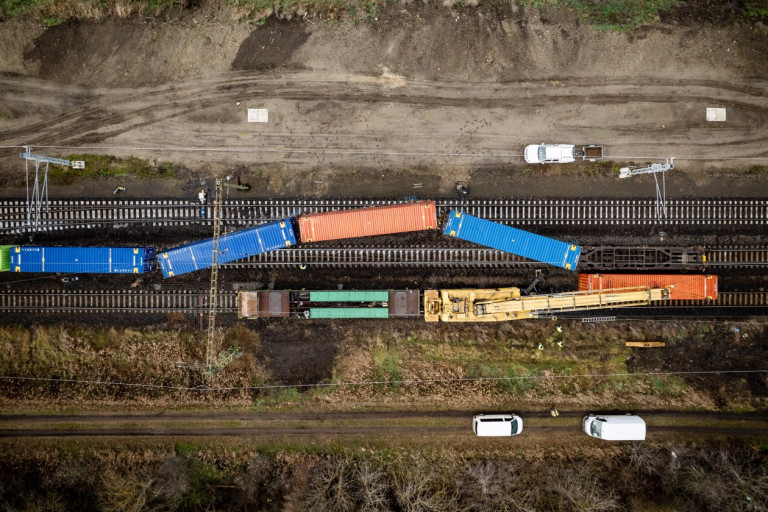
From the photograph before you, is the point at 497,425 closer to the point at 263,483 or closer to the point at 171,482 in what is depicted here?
the point at 263,483

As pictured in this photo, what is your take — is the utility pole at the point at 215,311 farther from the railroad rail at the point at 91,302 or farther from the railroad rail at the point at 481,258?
the railroad rail at the point at 481,258

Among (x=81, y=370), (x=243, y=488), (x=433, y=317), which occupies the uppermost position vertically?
(x=433, y=317)

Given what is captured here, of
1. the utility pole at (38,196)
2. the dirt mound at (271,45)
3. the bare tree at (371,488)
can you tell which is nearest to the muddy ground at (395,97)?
the dirt mound at (271,45)

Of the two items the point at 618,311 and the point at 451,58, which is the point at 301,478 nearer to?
the point at 618,311

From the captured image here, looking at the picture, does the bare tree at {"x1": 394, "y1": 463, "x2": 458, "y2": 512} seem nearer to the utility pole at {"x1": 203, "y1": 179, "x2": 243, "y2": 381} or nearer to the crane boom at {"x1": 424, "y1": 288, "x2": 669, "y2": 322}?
the crane boom at {"x1": 424, "y1": 288, "x2": 669, "y2": 322}

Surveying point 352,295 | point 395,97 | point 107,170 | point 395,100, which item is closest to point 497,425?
point 352,295

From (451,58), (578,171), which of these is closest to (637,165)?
(578,171)

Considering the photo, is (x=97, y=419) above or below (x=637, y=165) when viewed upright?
below

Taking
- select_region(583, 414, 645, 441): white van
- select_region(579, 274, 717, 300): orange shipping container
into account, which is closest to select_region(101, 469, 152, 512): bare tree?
select_region(583, 414, 645, 441): white van
